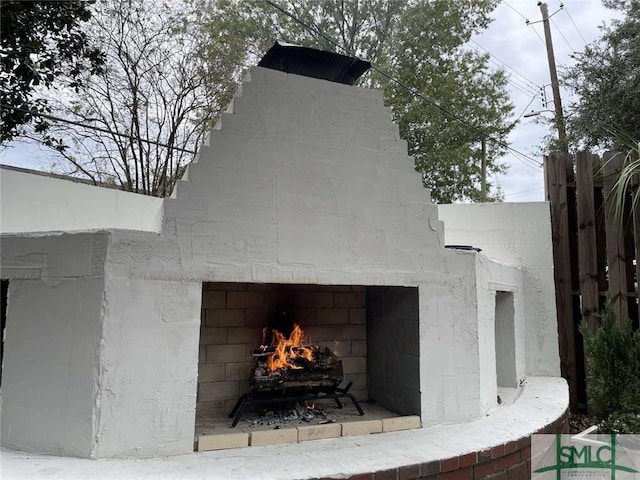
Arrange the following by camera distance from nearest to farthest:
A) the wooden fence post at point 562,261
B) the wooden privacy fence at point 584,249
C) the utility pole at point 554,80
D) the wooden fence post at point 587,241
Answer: the wooden privacy fence at point 584,249 → the wooden fence post at point 587,241 → the wooden fence post at point 562,261 → the utility pole at point 554,80

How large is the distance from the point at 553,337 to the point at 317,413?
3571 millimetres

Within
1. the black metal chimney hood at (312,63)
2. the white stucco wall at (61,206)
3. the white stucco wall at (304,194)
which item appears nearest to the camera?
the white stucco wall at (304,194)

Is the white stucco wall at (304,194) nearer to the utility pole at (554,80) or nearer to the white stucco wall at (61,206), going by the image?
the white stucco wall at (61,206)

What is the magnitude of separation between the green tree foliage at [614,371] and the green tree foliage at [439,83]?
315 inches

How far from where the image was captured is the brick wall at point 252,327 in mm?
4090

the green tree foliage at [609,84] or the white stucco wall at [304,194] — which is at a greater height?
the green tree foliage at [609,84]

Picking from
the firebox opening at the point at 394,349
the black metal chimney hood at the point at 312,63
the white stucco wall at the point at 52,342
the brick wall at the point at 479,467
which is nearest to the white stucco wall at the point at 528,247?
the firebox opening at the point at 394,349

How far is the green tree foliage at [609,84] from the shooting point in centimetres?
802

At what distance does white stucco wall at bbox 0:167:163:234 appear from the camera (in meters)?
4.36

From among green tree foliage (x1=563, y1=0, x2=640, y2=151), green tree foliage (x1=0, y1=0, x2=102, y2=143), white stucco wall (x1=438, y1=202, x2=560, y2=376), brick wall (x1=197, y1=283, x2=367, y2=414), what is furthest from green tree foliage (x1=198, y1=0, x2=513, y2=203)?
brick wall (x1=197, y1=283, x2=367, y2=414)

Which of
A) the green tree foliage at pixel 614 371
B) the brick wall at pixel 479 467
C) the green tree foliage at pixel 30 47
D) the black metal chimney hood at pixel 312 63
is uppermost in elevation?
the green tree foliage at pixel 30 47

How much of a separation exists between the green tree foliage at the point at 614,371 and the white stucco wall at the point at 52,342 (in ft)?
13.9

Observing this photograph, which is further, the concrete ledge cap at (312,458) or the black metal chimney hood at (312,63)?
the black metal chimney hood at (312,63)

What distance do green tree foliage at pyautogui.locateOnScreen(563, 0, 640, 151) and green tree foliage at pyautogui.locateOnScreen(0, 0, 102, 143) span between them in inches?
336
